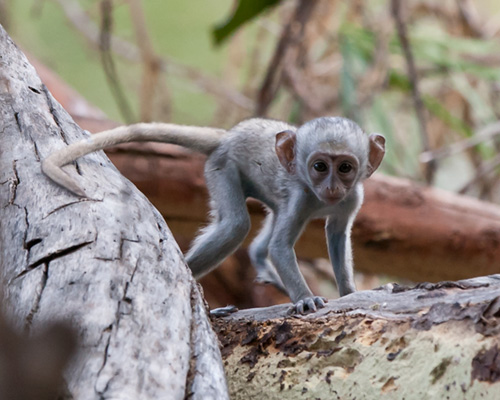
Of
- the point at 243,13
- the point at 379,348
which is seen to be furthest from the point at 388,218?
the point at 379,348

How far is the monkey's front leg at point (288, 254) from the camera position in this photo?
3.72 metres

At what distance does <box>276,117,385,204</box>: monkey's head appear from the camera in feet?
12.6

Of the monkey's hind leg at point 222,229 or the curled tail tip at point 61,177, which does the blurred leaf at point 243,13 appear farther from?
the curled tail tip at point 61,177

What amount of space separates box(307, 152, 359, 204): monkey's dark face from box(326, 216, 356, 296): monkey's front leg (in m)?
0.38

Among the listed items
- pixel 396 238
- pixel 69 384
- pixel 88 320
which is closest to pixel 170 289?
pixel 88 320

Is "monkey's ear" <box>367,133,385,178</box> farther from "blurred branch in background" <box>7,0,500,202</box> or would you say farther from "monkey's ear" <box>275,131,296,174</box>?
"blurred branch in background" <box>7,0,500,202</box>

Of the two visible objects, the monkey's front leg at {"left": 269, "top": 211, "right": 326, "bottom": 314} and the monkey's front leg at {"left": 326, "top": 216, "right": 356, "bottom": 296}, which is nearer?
the monkey's front leg at {"left": 269, "top": 211, "right": 326, "bottom": 314}

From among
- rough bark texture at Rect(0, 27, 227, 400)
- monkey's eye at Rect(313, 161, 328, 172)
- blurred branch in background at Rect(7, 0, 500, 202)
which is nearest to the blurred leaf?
blurred branch in background at Rect(7, 0, 500, 202)

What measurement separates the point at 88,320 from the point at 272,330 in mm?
958

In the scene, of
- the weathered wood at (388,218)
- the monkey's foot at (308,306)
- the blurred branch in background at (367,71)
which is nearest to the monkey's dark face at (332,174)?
the monkey's foot at (308,306)

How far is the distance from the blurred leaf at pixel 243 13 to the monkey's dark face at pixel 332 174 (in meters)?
3.07

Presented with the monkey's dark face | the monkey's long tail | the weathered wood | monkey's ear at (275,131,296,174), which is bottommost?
the weathered wood

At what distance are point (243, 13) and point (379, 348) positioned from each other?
477 cm

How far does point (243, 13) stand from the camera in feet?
21.6
